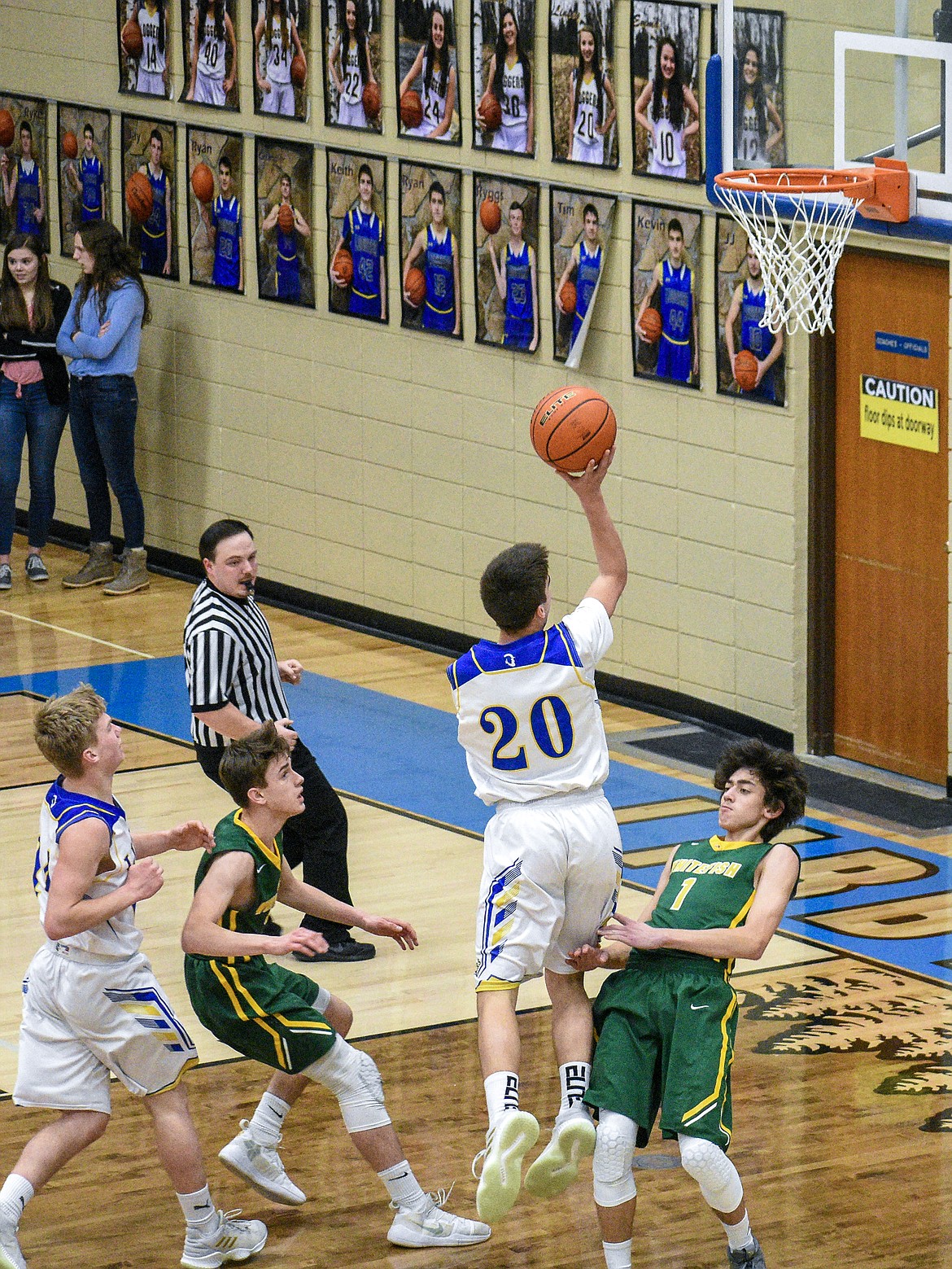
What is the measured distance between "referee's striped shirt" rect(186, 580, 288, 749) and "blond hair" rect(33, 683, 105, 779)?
1988 millimetres

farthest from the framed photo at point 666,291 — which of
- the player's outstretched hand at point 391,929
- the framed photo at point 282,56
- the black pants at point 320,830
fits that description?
the player's outstretched hand at point 391,929

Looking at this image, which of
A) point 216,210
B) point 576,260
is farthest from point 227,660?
point 216,210

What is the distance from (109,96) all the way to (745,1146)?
947 cm

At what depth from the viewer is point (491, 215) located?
37.0 feet

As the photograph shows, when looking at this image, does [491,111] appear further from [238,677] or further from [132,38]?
[238,677]

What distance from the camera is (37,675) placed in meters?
11.5

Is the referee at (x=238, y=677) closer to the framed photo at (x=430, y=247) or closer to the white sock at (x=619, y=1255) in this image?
the white sock at (x=619, y=1255)

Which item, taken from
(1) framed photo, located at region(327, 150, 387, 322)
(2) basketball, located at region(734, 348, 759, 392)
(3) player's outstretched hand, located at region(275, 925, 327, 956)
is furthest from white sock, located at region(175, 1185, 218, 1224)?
(1) framed photo, located at region(327, 150, 387, 322)

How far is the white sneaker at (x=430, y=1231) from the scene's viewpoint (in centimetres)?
543

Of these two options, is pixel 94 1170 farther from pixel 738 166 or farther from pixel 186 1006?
pixel 738 166

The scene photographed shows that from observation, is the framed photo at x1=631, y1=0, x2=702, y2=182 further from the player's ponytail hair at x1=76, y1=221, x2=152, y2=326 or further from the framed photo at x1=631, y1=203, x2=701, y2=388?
the player's ponytail hair at x1=76, y1=221, x2=152, y2=326

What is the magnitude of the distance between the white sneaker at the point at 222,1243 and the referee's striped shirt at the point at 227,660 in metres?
2.24

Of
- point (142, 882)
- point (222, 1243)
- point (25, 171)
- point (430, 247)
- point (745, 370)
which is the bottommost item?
point (222, 1243)

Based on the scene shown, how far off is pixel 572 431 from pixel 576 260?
507cm
